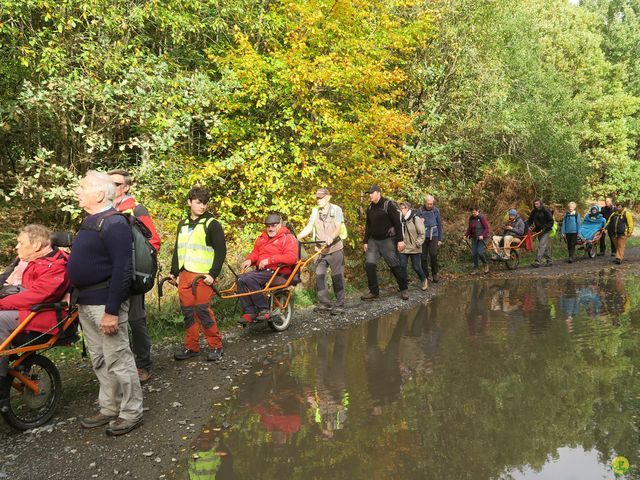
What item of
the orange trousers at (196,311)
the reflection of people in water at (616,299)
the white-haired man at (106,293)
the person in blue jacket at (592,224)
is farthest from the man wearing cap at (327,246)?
the person in blue jacket at (592,224)

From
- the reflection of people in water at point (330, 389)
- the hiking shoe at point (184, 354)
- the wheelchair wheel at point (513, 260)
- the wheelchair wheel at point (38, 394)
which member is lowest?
the wheelchair wheel at point (513, 260)

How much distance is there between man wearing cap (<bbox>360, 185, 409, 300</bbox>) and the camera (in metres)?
10.1

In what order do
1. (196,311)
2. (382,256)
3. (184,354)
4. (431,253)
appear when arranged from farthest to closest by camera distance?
1. (431,253)
2. (382,256)
3. (184,354)
4. (196,311)

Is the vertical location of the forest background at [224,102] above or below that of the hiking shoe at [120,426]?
above

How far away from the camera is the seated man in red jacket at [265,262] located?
746 cm

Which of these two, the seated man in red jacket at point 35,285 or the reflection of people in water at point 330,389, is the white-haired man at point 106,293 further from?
the reflection of people in water at point 330,389

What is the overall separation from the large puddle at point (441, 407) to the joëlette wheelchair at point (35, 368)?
1.67 metres

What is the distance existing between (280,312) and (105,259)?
3.84m

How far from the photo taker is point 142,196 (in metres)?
9.91

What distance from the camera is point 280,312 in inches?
309

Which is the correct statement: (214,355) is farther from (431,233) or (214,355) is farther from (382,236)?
(431,233)

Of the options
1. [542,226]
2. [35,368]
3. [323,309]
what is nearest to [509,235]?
[542,226]

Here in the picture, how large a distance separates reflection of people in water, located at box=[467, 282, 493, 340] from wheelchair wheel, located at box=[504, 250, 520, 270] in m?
3.99

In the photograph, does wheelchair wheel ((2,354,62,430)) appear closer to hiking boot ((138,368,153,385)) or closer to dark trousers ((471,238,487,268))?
hiking boot ((138,368,153,385))
